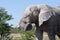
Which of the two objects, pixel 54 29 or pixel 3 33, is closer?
pixel 54 29

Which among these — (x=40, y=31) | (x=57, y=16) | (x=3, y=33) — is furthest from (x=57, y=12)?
(x=3, y=33)

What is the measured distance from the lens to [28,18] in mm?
9469

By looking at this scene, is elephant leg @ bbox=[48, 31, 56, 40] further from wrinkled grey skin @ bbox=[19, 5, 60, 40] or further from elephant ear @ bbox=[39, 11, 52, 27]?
elephant ear @ bbox=[39, 11, 52, 27]

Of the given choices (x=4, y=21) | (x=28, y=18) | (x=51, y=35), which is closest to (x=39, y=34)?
(x=51, y=35)

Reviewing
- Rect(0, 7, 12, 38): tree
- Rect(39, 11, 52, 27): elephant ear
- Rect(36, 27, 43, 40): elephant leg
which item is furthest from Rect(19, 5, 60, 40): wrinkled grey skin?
Rect(0, 7, 12, 38): tree

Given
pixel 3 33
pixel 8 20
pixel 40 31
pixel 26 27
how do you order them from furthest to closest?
pixel 8 20 → pixel 3 33 → pixel 40 31 → pixel 26 27

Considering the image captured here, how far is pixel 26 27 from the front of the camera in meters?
9.44

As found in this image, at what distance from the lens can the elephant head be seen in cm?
944

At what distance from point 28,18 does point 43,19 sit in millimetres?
486

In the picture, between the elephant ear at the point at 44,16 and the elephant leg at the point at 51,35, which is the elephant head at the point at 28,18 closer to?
the elephant ear at the point at 44,16

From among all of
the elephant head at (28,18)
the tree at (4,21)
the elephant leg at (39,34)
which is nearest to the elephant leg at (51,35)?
the elephant leg at (39,34)

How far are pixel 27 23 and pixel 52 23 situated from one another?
820 millimetres

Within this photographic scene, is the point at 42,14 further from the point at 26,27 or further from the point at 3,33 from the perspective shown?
the point at 3,33

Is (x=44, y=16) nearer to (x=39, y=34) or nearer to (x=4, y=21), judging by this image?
(x=39, y=34)
